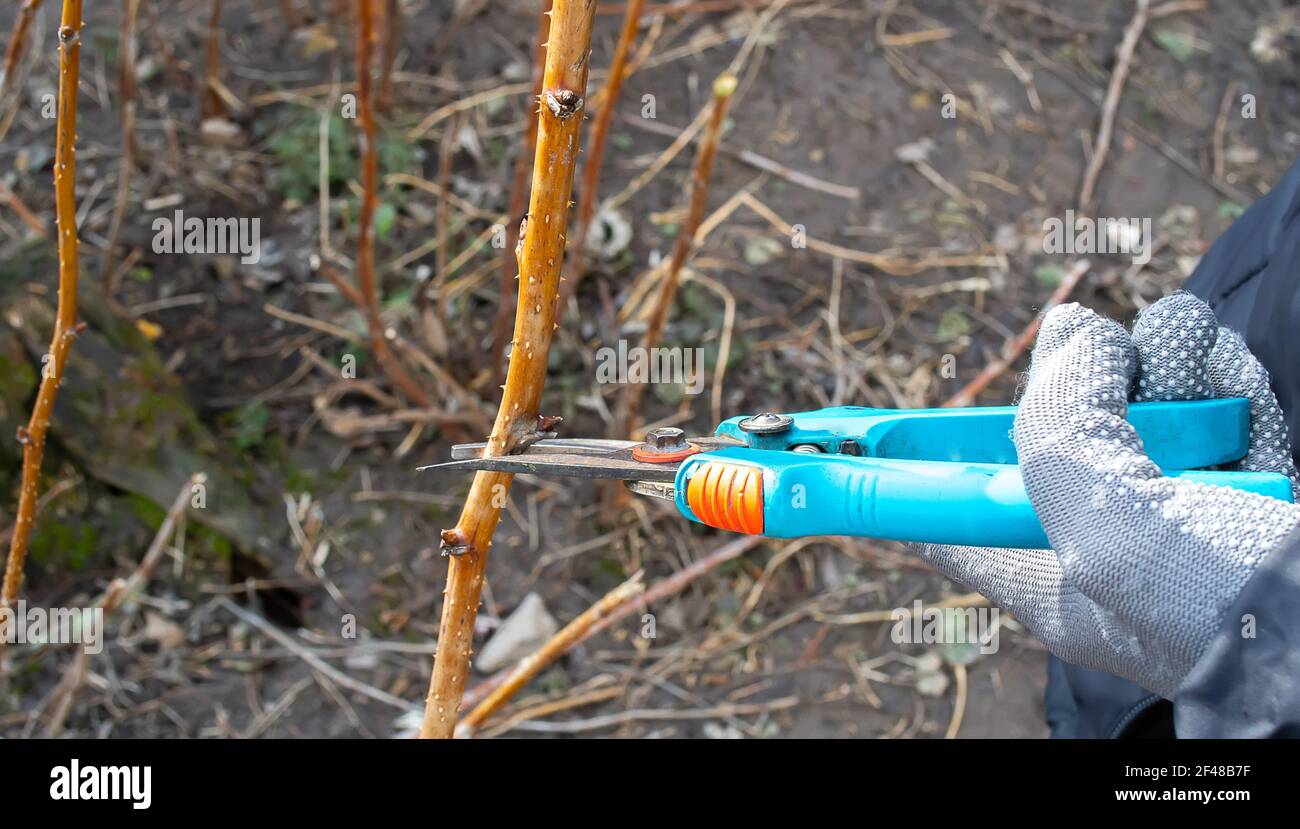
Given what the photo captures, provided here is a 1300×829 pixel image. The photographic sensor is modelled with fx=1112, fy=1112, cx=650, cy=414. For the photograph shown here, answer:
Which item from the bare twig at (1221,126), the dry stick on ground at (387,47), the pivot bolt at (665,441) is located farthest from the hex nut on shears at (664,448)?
the bare twig at (1221,126)

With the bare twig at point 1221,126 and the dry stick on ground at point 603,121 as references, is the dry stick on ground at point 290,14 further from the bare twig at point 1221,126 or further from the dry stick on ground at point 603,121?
the bare twig at point 1221,126

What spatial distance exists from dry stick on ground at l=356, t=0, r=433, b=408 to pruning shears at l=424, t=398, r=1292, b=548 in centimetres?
118

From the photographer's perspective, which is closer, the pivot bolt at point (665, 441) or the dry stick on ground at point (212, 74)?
the pivot bolt at point (665, 441)

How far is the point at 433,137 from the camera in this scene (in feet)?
11.6

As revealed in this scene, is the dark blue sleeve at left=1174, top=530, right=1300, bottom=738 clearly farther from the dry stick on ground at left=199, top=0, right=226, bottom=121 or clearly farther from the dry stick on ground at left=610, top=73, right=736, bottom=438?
the dry stick on ground at left=199, top=0, right=226, bottom=121

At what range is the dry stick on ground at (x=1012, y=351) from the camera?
110 inches

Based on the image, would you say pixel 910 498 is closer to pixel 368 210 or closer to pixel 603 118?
pixel 603 118

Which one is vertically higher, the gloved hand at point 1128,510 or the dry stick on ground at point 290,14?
the dry stick on ground at point 290,14

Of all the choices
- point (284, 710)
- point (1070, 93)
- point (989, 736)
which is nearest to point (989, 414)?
point (989, 736)

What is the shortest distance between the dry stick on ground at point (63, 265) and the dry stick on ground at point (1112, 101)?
2.96 m

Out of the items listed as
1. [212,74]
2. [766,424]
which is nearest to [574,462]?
[766,424]

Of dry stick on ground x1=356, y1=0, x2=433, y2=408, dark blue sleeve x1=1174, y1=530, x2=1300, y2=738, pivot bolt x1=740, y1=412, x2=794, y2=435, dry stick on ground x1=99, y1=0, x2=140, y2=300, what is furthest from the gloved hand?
dry stick on ground x1=99, y1=0, x2=140, y2=300

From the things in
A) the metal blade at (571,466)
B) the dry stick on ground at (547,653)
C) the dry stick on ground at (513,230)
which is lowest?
the dry stick on ground at (547,653)

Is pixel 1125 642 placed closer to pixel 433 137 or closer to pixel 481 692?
pixel 481 692
